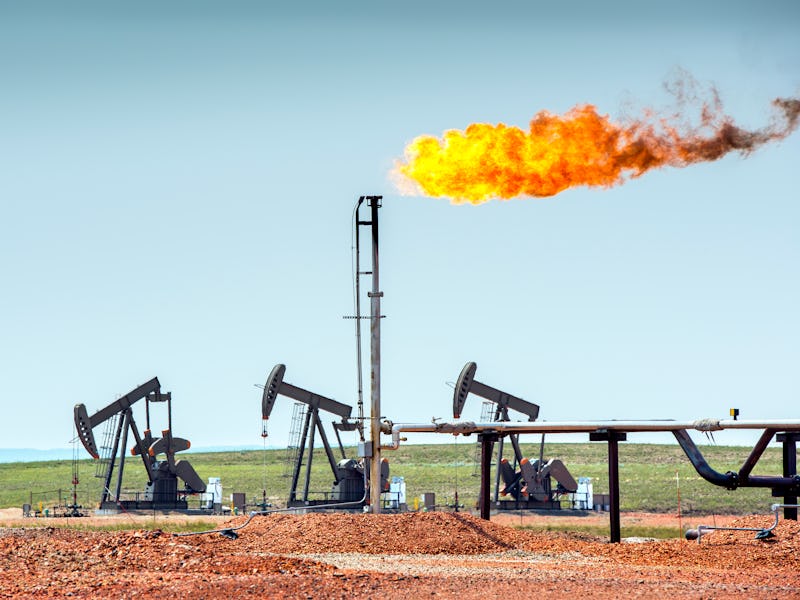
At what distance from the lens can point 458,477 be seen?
82.0m

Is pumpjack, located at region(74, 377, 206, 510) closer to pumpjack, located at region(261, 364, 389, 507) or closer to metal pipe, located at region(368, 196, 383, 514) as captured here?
pumpjack, located at region(261, 364, 389, 507)

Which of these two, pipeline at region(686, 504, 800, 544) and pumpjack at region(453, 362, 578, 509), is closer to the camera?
pipeline at region(686, 504, 800, 544)

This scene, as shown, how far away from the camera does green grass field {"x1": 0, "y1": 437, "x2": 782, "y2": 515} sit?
194 feet

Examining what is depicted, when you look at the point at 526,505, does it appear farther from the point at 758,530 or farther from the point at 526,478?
the point at 758,530

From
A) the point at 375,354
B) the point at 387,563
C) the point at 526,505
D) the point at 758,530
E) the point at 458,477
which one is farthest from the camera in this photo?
the point at 458,477

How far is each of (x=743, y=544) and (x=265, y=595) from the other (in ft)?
34.5

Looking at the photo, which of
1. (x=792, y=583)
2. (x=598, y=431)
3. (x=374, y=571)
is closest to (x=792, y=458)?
(x=598, y=431)

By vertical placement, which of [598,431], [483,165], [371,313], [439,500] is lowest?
[439,500]

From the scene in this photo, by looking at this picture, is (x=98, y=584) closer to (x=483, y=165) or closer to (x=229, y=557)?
(x=229, y=557)

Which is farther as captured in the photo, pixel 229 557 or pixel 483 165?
pixel 483 165

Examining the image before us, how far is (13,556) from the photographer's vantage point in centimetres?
2127

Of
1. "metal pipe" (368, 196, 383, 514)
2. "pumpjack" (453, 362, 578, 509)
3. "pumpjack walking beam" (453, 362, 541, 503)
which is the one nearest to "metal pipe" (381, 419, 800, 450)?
"metal pipe" (368, 196, 383, 514)

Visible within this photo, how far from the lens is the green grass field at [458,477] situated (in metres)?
59.0

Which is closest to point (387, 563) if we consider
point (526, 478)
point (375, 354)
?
point (375, 354)
